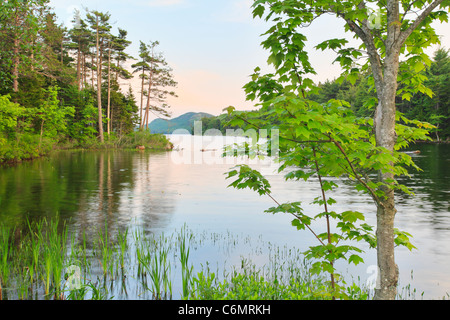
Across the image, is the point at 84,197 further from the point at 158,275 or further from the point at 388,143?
the point at 388,143

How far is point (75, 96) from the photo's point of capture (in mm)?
42344

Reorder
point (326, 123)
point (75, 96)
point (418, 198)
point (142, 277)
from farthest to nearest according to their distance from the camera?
point (75, 96) < point (418, 198) < point (142, 277) < point (326, 123)

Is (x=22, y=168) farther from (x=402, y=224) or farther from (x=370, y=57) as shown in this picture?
(x=370, y=57)

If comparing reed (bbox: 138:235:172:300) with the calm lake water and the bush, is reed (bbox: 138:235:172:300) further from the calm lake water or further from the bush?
the bush

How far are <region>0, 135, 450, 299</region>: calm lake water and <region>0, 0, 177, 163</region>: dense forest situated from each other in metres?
6.91

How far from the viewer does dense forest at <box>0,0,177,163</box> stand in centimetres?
2519

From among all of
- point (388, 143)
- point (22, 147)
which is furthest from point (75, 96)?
point (388, 143)

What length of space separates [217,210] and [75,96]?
3711cm

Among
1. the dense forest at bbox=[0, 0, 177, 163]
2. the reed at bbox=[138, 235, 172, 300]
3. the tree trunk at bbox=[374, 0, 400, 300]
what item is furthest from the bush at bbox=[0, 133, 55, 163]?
the tree trunk at bbox=[374, 0, 400, 300]

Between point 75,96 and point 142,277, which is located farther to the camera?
point 75,96

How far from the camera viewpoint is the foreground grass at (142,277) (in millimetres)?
4414

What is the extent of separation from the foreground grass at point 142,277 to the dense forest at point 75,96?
1660cm

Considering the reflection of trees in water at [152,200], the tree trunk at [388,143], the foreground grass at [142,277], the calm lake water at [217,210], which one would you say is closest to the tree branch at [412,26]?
the tree trunk at [388,143]

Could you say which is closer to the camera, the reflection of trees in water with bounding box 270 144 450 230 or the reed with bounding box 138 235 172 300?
the reed with bounding box 138 235 172 300
